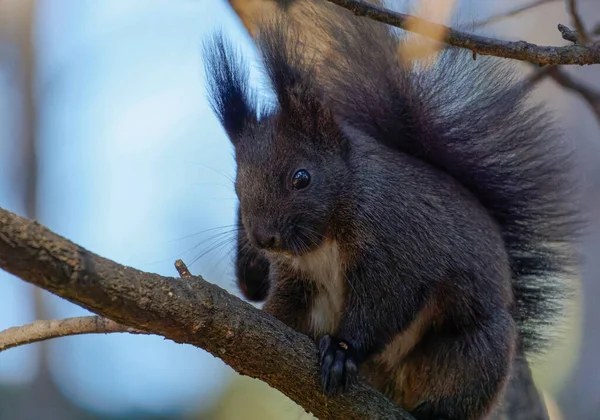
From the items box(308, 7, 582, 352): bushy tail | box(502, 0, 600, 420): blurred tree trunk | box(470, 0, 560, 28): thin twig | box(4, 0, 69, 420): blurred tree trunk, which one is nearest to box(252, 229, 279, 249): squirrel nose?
box(308, 7, 582, 352): bushy tail

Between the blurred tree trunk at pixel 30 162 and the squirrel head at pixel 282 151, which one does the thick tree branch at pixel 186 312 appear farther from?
the blurred tree trunk at pixel 30 162

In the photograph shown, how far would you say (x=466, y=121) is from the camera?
347cm

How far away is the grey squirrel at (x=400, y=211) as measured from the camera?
2.88 m

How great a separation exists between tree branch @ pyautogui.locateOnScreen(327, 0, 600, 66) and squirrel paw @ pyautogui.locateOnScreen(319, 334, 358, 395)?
1.14 m

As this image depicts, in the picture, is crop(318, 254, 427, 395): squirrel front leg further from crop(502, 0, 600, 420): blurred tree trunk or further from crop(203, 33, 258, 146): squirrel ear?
crop(502, 0, 600, 420): blurred tree trunk

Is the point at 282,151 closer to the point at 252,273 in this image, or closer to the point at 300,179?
the point at 300,179

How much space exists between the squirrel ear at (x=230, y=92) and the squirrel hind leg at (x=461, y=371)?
1.23m

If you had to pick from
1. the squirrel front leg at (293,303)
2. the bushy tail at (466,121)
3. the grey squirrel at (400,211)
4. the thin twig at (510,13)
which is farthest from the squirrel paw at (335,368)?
the thin twig at (510,13)

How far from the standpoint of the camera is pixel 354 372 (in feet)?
8.35

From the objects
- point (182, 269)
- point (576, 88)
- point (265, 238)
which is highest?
point (576, 88)

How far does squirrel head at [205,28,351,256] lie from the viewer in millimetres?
2807

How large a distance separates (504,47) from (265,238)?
108 centimetres

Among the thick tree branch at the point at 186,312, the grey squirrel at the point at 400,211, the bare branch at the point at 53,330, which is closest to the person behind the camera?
the thick tree branch at the point at 186,312

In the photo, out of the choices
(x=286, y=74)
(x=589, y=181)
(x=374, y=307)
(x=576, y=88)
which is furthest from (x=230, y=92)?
(x=589, y=181)
